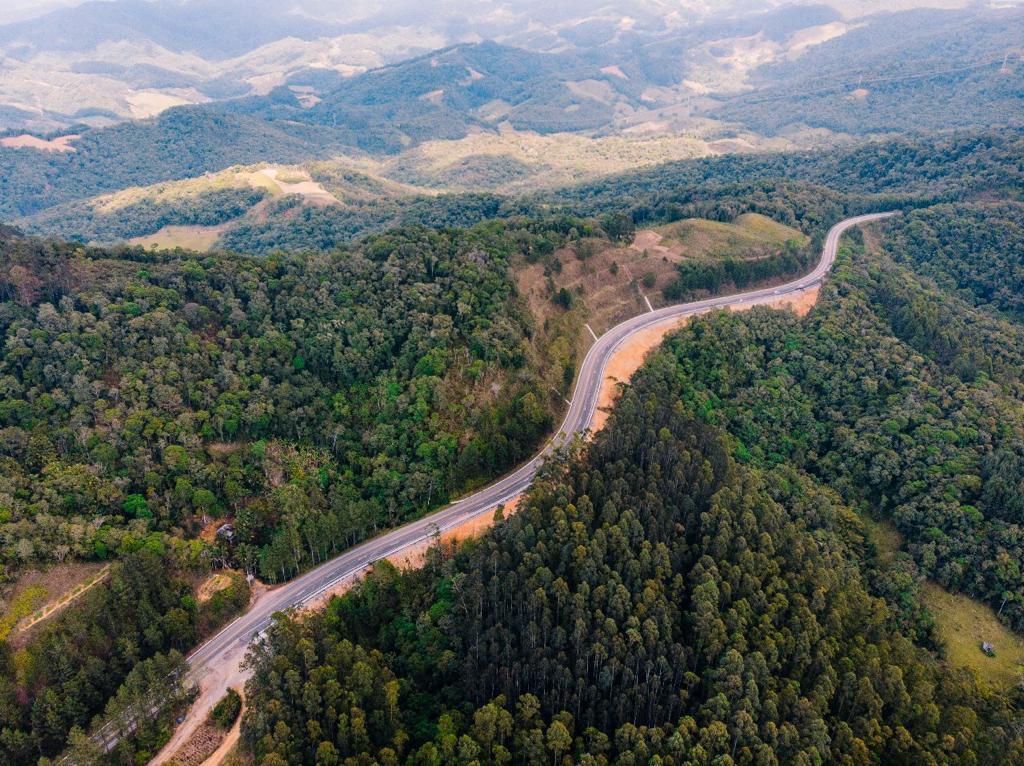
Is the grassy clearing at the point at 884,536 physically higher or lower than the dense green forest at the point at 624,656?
lower

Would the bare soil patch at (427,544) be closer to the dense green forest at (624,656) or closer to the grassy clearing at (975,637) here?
the dense green forest at (624,656)

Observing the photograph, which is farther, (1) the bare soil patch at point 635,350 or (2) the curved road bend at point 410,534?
(1) the bare soil patch at point 635,350

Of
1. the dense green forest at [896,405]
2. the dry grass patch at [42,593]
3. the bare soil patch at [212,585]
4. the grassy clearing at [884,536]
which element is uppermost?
the dry grass patch at [42,593]

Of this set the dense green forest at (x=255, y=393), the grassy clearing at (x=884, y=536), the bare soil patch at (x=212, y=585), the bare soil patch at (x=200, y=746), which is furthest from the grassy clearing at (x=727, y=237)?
the bare soil patch at (x=200, y=746)

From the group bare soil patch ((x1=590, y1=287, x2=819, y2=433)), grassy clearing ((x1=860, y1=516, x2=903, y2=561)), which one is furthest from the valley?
bare soil patch ((x1=590, y1=287, x2=819, y2=433))

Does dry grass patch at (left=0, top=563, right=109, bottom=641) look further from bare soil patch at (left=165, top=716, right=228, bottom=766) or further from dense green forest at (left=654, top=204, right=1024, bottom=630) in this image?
dense green forest at (left=654, top=204, right=1024, bottom=630)

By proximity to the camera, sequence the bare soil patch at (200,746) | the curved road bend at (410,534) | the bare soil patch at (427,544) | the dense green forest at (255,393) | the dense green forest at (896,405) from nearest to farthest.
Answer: the bare soil patch at (200,746)
the curved road bend at (410,534)
the bare soil patch at (427,544)
the dense green forest at (255,393)
the dense green forest at (896,405)
